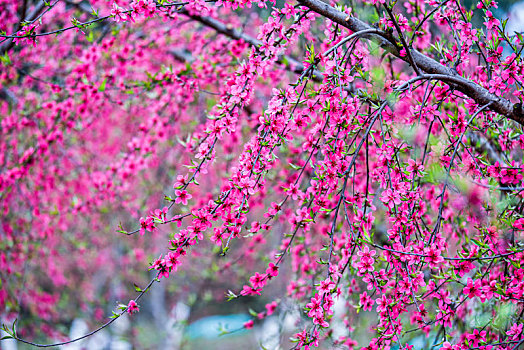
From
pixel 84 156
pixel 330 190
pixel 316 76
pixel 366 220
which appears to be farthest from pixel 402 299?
pixel 84 156

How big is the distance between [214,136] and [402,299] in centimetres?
113

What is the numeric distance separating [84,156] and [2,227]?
1.34m

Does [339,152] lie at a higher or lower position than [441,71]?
lower

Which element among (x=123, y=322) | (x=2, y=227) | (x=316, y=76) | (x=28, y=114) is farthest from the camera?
(x=123, y=322)

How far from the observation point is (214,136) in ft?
6.77

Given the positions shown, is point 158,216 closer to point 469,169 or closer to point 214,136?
point 214,136

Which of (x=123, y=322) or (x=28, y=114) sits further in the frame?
(x=123, y=322)

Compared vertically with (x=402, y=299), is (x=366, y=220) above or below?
above

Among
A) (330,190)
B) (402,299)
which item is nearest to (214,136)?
(330,190)

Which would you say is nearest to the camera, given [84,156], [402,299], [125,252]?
[402,299]

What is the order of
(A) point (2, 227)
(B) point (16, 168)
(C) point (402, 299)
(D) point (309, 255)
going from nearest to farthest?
(C) point (402, 299), (D) point (309, 255), (B) point (16, 168), (A) point (2, 227)

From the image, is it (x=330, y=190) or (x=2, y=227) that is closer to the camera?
(x=330, y=190)

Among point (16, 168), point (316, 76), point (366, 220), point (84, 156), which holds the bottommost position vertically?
point (366, 220)

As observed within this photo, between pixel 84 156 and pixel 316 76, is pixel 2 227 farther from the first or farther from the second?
pixel 316 76
